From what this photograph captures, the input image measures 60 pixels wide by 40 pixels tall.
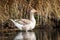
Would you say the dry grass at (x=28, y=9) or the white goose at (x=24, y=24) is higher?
the dry grass at (x=28, y=9)

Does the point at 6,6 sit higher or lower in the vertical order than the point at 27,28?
higher

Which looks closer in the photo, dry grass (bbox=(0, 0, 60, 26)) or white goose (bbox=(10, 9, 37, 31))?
white goose (bbox=(10, 9, 37, 31))

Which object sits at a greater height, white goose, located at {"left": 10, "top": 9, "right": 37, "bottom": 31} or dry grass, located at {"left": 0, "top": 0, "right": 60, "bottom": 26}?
dry grass, located at {"left": 0, "top": 0, "right": 60, "bottom": 26}

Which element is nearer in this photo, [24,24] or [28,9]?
[24,24]

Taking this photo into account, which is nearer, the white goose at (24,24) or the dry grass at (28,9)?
the white goose at (24,24)

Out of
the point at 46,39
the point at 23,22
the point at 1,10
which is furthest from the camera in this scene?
the point at 1,10

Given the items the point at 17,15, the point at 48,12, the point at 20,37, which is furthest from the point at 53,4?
A: the point at 20,37

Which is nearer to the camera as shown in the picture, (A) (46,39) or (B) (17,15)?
(A) (46,39)

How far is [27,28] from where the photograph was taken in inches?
165

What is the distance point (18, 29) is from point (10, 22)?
0.57 ft

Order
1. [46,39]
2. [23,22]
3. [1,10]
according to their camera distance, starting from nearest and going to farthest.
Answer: [46,39] → [23,22] → [1,10]

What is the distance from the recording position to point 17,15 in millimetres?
4492

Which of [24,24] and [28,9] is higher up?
[28,9]

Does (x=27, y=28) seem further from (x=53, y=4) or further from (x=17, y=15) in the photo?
(x=53, y=4)
